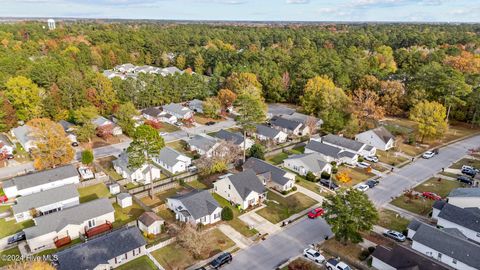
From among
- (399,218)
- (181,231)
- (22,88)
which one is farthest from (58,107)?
(399,218)

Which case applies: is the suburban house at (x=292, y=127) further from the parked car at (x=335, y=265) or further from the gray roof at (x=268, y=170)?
the parked car at (x=335, y=265)

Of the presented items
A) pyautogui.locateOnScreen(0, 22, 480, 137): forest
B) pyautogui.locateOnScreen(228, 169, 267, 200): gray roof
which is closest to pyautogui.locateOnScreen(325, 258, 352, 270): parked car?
pyautogui.locateOnScreen(228, 169, 267, 200): gray roof

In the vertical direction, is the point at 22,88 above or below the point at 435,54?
below

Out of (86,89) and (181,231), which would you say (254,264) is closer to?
(181,231)

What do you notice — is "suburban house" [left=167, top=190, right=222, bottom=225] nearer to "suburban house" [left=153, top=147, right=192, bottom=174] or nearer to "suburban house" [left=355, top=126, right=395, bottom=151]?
"suburban house" [left=153, top=147, right=192, bottom=174]

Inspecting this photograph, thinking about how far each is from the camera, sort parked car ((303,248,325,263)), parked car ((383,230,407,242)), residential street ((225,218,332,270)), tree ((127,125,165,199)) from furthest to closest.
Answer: tree ((127,125,165,199)) < parked car ((383,230,407,242)) < residential street ((225,218,332,270)) < parked car ((303,248,325,263))

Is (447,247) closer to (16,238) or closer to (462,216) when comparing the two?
(462,216)
